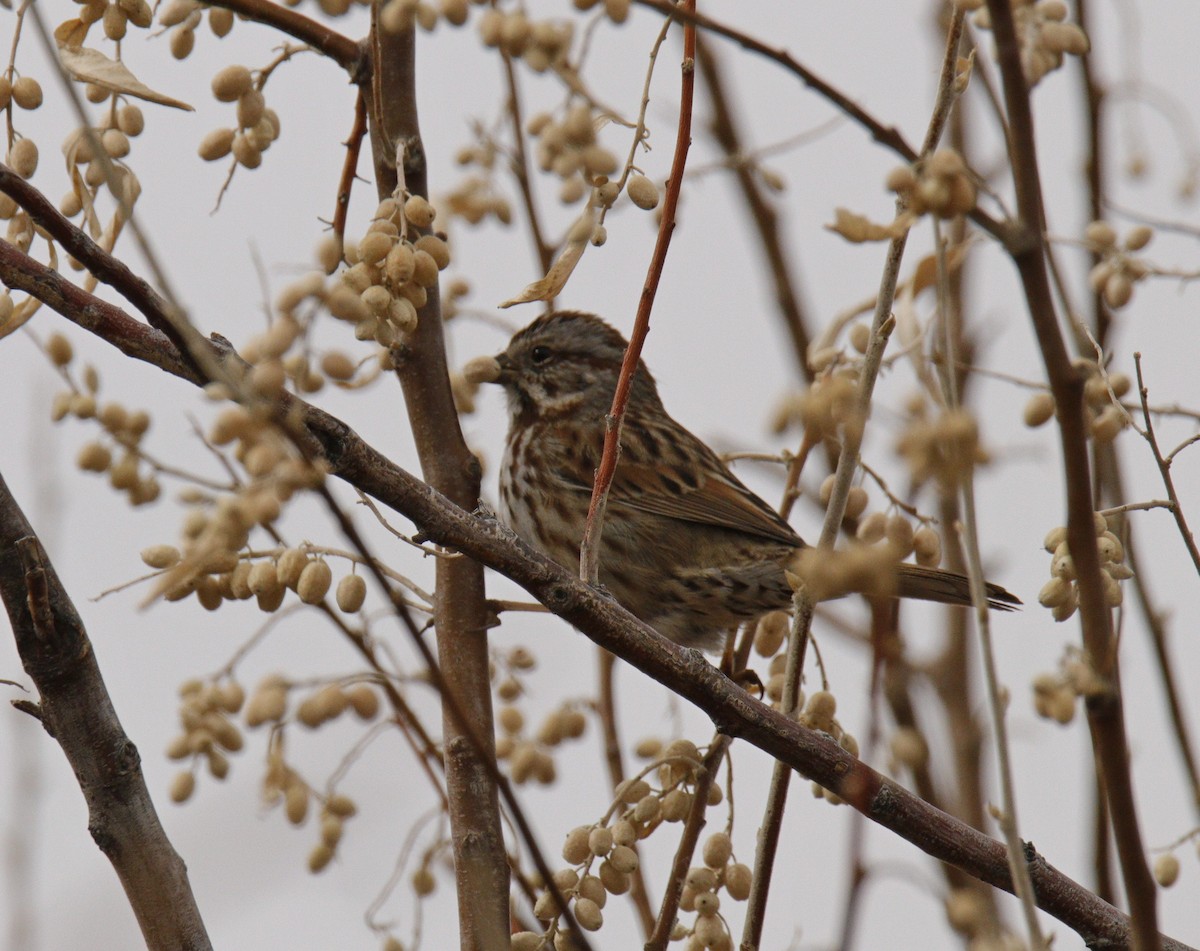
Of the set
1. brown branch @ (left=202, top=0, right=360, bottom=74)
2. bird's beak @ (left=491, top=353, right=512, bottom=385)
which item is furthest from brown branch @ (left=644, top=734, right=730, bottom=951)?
bird's beak @ (left=491, top=353, right=512, bottom=385)

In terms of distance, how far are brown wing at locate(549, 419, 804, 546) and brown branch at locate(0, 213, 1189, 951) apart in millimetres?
2207


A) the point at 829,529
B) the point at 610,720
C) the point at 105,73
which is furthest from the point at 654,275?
the point at 610,720

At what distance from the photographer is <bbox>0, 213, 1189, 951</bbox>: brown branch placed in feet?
5.89

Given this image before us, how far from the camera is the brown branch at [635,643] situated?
1.79m

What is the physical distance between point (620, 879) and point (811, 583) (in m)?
1.03

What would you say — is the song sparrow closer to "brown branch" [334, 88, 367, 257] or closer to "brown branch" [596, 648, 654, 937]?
"brown branch" [596, 648, 654, 937]

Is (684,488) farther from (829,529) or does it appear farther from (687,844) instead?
(829,529)

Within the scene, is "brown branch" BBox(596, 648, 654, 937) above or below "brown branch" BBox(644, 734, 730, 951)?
above

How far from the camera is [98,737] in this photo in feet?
6.33

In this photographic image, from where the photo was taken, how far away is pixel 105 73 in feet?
6.99

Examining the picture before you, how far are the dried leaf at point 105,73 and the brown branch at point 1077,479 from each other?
4.23 ft

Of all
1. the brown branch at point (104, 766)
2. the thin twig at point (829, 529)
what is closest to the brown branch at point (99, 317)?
the brown branch at point (104, 766)

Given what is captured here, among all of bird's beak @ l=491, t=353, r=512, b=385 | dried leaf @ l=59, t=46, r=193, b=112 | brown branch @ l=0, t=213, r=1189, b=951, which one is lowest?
brown branch @ l=0, t=213, r=1189, b=951

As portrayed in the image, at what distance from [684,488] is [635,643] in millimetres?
2681
